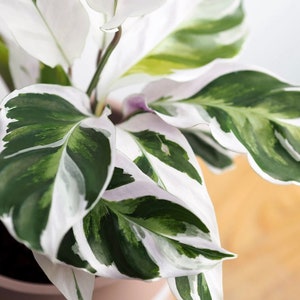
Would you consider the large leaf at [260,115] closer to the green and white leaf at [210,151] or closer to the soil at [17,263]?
the green and white leaf at [210,151]

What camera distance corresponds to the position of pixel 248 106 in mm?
466

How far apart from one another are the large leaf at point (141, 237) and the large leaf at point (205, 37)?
163mm

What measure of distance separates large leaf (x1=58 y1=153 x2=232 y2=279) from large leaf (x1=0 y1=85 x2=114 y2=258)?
0.14ft

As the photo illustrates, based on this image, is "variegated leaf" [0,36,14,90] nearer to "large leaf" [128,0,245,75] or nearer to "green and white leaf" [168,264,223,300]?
"large leaf" [128,0,245,75]

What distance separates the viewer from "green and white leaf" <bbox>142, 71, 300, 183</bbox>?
0.43 meters

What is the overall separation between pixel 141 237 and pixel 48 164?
0.08m

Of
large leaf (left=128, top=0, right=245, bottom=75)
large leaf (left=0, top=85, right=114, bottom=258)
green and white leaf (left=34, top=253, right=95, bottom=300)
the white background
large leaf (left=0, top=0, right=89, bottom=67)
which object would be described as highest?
large leaf (left=0, top=0, right=89, bottom=67)

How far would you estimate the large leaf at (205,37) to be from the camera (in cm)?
51

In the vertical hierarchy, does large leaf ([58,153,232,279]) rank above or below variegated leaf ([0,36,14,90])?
below

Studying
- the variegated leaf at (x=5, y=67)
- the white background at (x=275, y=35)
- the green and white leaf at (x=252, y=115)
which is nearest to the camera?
the green and white leaf at (x=252, y=115)

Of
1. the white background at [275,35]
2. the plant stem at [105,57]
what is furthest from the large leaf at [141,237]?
the white background at [275,35]

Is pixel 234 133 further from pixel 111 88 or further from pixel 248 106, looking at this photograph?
pixel 111 88

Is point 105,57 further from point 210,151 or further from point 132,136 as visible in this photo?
point 210,151

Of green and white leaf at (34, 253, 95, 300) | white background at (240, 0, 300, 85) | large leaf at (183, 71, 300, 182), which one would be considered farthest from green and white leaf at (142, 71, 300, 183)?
white background at (240, 0, 300, 85)
